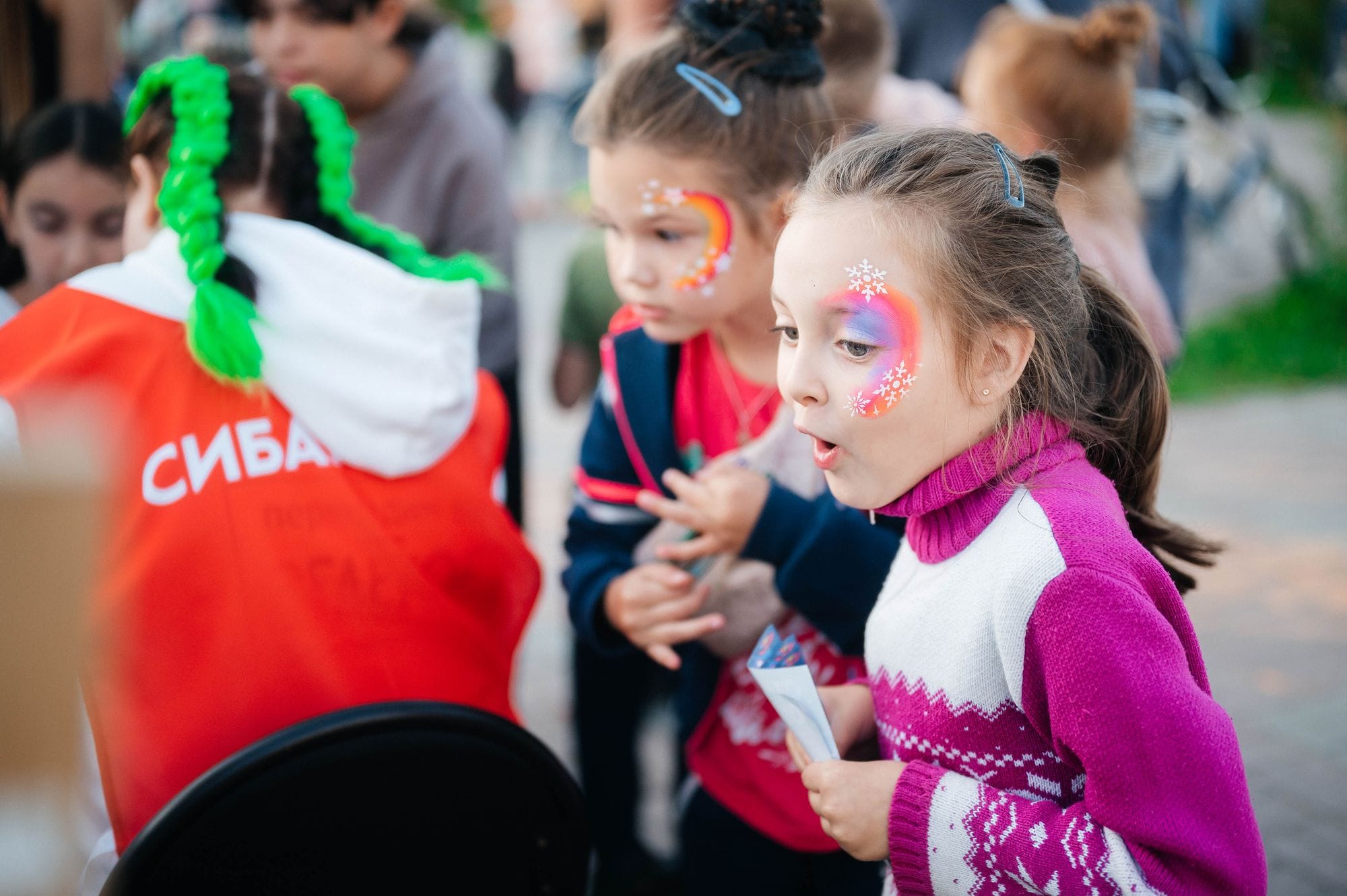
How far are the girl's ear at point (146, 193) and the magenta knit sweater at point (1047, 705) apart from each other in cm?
127

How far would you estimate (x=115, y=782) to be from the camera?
55.9 inches

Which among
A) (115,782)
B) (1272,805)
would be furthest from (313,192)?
(1272,805)

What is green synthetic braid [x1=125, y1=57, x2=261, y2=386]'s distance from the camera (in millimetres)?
1522

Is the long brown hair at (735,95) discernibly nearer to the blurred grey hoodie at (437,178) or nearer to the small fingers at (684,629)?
the small fingers at (684,629)

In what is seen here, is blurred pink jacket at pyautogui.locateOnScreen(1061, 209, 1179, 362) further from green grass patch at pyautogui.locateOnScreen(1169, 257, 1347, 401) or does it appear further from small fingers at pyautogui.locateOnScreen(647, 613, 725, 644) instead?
green grass patch at pyautogui.locateOnScreen(1169, 257, 1347, 401)

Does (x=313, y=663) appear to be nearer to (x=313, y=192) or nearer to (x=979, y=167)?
(x=313, y=192)

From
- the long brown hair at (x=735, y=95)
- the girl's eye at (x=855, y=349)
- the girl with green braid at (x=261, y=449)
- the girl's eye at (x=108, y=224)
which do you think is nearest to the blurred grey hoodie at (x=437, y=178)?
the girl's eye at (x=108, y=224)

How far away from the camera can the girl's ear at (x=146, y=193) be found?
6.07 feet

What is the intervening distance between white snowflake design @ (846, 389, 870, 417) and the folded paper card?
30 centimetres

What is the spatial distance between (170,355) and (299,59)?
163cm

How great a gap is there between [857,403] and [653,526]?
79 cm

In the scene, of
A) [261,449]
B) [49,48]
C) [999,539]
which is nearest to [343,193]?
[261,449]

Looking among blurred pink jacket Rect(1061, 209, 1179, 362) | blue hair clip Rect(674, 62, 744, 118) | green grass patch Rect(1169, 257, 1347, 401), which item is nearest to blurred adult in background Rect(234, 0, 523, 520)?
blue hair clip Rect(674, 62, 744, 118)

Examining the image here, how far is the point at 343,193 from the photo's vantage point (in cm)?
192
